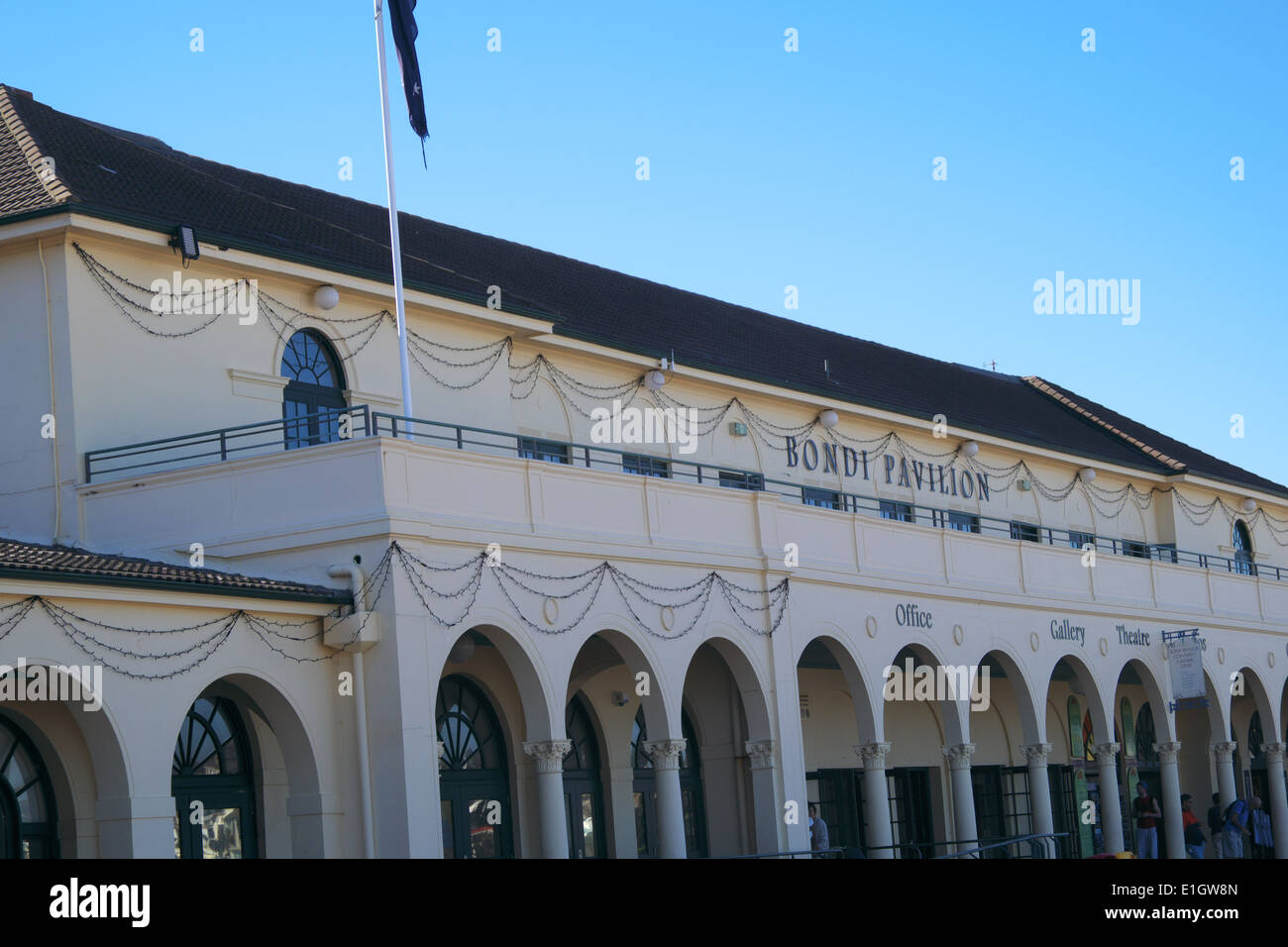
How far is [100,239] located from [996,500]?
20.9m

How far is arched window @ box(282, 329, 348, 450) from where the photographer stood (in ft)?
70.5

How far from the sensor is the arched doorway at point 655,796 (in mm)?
25234

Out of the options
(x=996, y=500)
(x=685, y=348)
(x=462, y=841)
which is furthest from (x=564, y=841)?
(x=996, y=500)

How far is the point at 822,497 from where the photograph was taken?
30688mm

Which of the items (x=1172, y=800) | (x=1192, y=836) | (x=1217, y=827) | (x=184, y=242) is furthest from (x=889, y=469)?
(x=184, y=242)

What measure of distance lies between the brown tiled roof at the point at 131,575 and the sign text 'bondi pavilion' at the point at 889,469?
45.6 feet

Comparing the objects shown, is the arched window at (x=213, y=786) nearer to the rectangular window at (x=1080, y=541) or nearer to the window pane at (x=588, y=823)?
the window pane at (x=588, y=823)

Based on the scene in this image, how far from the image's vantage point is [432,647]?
18.0m

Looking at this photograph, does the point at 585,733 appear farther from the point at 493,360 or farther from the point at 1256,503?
the point at 1256,503

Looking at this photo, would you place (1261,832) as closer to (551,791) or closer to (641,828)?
(641,828)

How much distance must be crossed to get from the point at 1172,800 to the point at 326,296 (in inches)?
779

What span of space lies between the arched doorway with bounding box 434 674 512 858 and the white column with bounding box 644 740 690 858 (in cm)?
232

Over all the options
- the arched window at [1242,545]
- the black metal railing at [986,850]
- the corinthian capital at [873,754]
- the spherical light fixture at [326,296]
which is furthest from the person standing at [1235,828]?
the spherical light fixture at [326,296]

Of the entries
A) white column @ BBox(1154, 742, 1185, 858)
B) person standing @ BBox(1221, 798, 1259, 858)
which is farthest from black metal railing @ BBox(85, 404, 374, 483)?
person standing @ BBox(1221, 798, 1259, 858)
